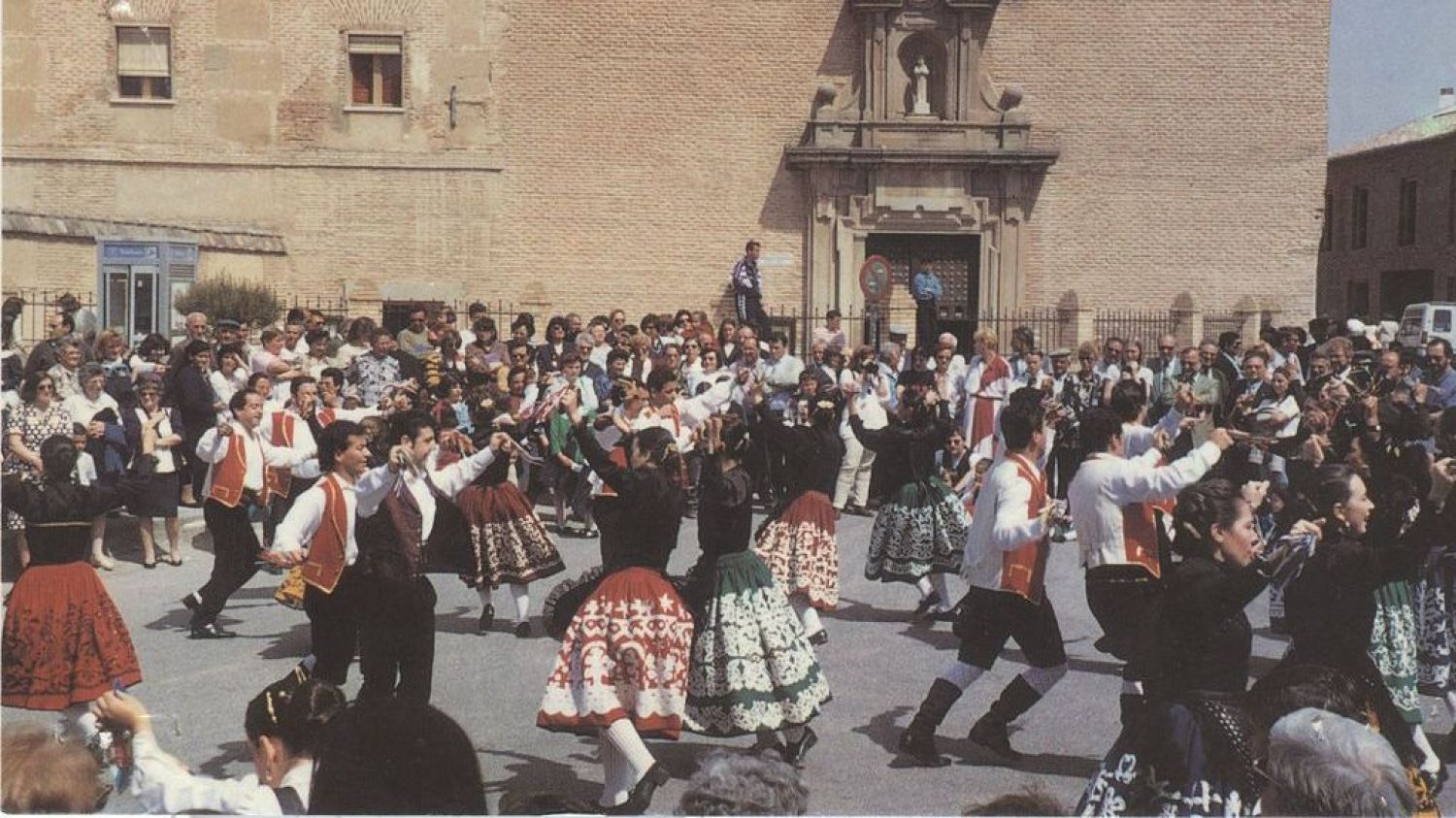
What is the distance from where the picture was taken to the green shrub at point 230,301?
23.3 metres

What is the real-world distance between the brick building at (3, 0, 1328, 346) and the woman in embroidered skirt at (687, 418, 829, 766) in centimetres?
1976

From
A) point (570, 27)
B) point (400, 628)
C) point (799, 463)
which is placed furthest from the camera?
point (570, 27)

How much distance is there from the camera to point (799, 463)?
1073cm

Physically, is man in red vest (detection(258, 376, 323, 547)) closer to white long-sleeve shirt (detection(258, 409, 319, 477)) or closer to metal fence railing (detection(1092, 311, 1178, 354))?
white long-sleeve shirt (detection(258, 409, 319, 477))

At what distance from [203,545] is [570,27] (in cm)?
1448

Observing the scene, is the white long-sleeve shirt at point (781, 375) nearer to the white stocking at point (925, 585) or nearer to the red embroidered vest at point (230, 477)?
the white stocking at point (925, 585)

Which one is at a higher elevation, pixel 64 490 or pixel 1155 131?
pixel 1155 131

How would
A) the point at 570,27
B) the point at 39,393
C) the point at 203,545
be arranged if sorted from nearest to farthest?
the point at 39,393, the point at 203,545, the point at 570,27

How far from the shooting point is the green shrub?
23.3 metres

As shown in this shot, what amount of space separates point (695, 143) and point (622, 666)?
21125mm

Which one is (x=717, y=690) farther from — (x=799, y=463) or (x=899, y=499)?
(x=899, y=499)

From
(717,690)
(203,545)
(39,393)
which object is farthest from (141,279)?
(717,690)

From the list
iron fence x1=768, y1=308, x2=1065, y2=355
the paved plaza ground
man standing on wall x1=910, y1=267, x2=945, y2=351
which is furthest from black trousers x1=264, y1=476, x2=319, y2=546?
iron fence x1=768, y1=308, x2=1065, y2=355

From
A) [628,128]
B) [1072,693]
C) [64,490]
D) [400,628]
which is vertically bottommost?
[1072,693]
